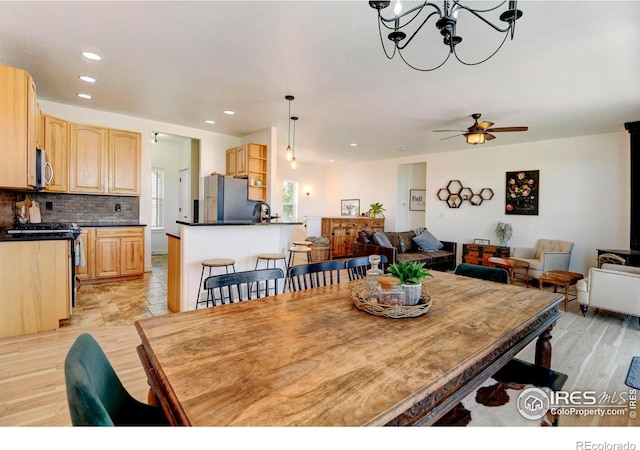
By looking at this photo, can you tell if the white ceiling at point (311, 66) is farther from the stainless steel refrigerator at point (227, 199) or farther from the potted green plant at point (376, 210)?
the potted green plant at point (376, 210)

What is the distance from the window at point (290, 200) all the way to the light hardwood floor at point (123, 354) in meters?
5.67

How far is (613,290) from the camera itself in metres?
3.58

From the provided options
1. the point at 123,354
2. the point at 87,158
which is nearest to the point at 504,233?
the point at 123,354

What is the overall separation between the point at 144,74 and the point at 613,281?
5824mm

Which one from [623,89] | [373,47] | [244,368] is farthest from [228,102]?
[623,89]

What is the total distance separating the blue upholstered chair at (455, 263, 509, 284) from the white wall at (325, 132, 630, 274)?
457cm

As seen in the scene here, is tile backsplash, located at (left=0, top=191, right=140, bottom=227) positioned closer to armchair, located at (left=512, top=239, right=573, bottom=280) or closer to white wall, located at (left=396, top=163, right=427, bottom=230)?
white wall, located at (left=396, top=163, right=427, bottom=230)

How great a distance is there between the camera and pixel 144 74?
345 centimetres

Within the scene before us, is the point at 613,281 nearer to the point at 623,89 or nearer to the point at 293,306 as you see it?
A: the point at 623,89

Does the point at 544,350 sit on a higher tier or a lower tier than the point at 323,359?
lower

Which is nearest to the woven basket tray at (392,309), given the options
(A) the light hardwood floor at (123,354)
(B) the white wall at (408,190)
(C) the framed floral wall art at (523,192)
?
(A) the light hardwood floor at (123,354)

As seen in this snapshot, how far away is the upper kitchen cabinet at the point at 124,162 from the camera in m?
5.02

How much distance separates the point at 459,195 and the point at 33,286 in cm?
741

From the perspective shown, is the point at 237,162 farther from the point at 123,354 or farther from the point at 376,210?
the point at 376,210
